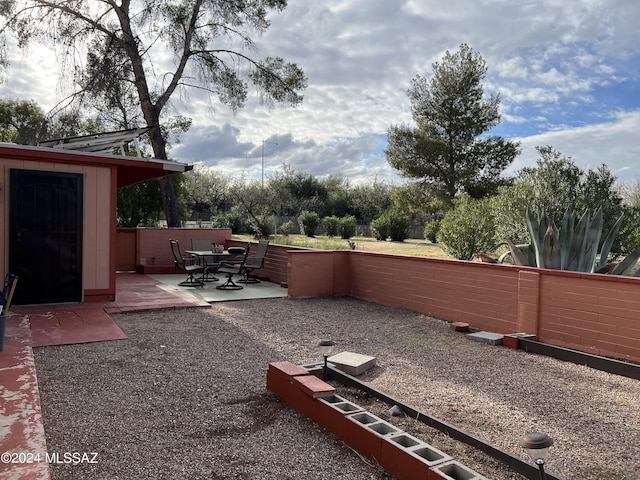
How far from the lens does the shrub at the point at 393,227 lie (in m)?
27.0

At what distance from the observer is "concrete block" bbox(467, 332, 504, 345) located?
5.79 metres

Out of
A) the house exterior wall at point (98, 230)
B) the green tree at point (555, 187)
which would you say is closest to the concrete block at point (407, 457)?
the house exterior wall at point (98, 230)

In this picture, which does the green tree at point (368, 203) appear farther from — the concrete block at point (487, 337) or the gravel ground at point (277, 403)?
the gravel ground at point (277, 403)

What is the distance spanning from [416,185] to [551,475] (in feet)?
86.5

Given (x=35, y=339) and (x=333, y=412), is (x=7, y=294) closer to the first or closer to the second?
(x=35, y=339)

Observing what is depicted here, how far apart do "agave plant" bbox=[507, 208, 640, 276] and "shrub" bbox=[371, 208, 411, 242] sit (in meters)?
20.2

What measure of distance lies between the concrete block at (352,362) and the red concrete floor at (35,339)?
2.50 metres

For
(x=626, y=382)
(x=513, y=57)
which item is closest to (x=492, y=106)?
(x=513, y=57)

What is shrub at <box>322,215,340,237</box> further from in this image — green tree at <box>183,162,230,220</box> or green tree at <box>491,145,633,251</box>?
green tree at <box>491,145,633,251</box>

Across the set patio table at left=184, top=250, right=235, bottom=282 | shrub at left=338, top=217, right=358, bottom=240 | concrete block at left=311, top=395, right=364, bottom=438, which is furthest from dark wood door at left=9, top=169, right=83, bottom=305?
shrub at left=338, top=217, right=358, bottom=240

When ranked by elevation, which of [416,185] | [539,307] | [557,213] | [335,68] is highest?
[335,68]

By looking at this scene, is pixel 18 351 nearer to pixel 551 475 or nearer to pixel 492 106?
pixel 551 475

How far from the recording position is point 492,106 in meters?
27.2

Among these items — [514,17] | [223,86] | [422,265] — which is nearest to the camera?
[422,265]
